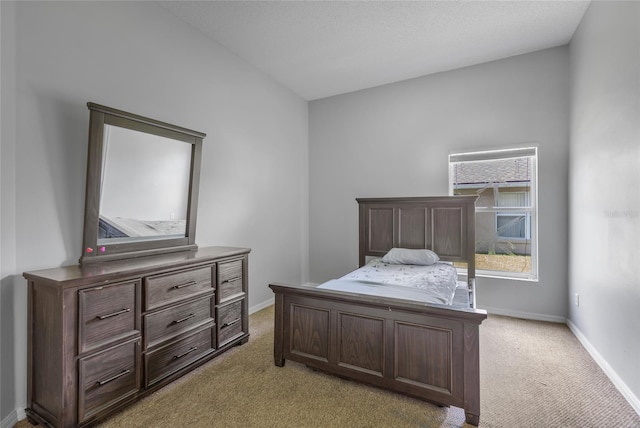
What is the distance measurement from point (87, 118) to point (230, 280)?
158 cm

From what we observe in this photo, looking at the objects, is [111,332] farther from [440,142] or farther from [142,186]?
[440,142]

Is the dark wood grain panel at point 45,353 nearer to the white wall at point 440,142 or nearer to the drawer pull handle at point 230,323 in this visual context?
the drawer pull handle at point 230,323

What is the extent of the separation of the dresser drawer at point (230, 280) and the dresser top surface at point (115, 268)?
118 millimetres

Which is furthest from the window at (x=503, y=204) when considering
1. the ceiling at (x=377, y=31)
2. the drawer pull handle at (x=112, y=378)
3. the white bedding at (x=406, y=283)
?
the drawer pull handle at (x=112, y=378)

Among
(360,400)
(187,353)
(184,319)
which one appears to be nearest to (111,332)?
(184,319)

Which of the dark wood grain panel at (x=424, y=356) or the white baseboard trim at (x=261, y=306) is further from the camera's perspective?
the white baseboard trim at (x=261, y=306)

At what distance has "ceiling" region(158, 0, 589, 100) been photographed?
2.59m

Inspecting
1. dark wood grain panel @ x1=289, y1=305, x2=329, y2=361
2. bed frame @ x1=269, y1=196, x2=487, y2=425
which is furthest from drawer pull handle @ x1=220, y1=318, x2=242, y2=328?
dark wood grain panel @ x1=289, y1=305, x2=329, y2=361

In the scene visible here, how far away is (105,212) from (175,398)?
4.37ft

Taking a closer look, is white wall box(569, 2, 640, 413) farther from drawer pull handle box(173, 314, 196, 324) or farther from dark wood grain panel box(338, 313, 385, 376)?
drawer pull handle box(173, 314, 196, 324)

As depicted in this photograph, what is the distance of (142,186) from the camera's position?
2.30 metres

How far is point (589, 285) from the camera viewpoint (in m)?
2.59

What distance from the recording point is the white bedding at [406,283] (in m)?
2.22

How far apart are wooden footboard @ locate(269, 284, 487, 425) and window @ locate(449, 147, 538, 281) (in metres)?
2.25
